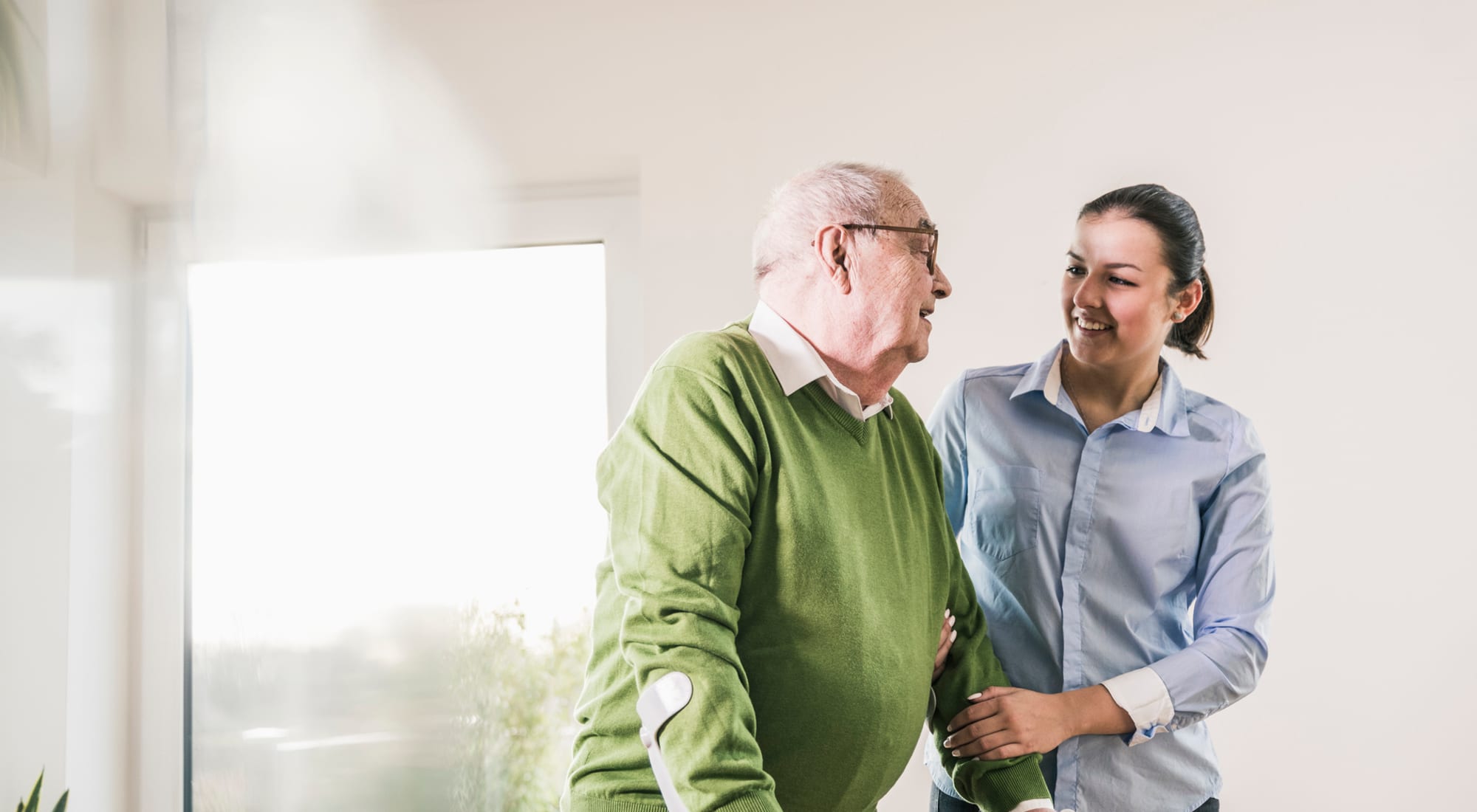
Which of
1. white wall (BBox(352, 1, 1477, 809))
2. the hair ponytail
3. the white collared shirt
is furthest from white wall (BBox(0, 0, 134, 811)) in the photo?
the hair ponytail

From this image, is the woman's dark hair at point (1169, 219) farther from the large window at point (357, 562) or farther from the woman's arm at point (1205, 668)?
the large window at point (357, 562)

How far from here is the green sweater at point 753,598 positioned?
3.18 ft

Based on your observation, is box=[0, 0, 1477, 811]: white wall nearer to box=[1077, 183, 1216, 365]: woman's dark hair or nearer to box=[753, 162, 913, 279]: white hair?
box=[1077, 183, 1216, 365]: woman's dark hair

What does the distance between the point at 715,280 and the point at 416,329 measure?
0.73 meters

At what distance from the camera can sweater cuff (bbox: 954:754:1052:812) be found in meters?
1.33

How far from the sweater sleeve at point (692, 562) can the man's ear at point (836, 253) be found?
0.22 m

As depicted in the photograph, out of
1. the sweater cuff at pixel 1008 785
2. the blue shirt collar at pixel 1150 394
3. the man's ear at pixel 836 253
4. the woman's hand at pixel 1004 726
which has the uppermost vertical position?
the man's ear at pixel 836 253

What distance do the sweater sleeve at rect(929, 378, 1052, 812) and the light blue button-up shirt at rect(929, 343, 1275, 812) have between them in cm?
12

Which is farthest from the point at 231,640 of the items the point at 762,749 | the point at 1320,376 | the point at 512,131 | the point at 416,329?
the point at 1320,376

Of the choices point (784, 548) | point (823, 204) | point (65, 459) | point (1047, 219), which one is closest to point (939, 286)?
point (823, 204)

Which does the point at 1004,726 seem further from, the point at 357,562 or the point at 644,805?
the point at 357,562

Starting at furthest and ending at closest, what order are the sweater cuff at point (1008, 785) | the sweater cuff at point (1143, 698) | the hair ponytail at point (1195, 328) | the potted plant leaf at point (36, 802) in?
the potted plant leaf at point (36, 802)
the hair ponytail at point (1195, 328)
the sweater cuff at point (1143, 698)
the sweater cuff at point (1008, 785)

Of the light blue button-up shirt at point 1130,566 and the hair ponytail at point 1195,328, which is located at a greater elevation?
the hair ponytail at point 1195,328

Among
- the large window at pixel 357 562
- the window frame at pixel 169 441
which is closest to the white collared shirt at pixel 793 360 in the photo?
the window frame at pixel 169 441
